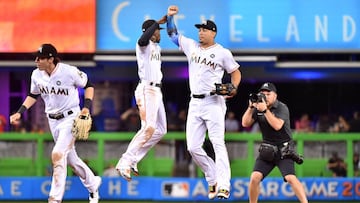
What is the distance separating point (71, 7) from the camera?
18281mm

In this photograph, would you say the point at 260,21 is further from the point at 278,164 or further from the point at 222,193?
the point at 222,193

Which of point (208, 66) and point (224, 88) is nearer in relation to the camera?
point (224, 88)

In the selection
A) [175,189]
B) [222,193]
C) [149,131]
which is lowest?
[175,189]

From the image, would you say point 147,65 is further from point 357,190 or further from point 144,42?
point 357,190

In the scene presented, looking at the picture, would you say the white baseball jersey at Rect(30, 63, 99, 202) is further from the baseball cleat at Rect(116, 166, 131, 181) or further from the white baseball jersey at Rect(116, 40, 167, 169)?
the white baseball jersey at Rect(116, 40, 167, 169)

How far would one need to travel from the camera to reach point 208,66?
1248 centimetres

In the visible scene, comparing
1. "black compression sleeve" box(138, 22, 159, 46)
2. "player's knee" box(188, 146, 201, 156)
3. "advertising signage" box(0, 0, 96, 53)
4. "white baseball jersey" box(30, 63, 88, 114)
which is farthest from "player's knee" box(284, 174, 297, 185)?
"advertising signage" box(0, 0, 96, 53)

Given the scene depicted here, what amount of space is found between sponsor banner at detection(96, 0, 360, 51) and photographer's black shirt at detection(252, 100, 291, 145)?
6139 mm

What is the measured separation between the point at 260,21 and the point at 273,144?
655cm

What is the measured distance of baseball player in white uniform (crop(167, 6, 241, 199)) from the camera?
12484 mm

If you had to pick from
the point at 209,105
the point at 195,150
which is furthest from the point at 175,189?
the point at 209,105

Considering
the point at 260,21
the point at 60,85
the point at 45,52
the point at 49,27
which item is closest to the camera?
the point at 45,52

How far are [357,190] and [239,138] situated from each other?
7.46ft

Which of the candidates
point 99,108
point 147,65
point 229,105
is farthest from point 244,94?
point 147,65
